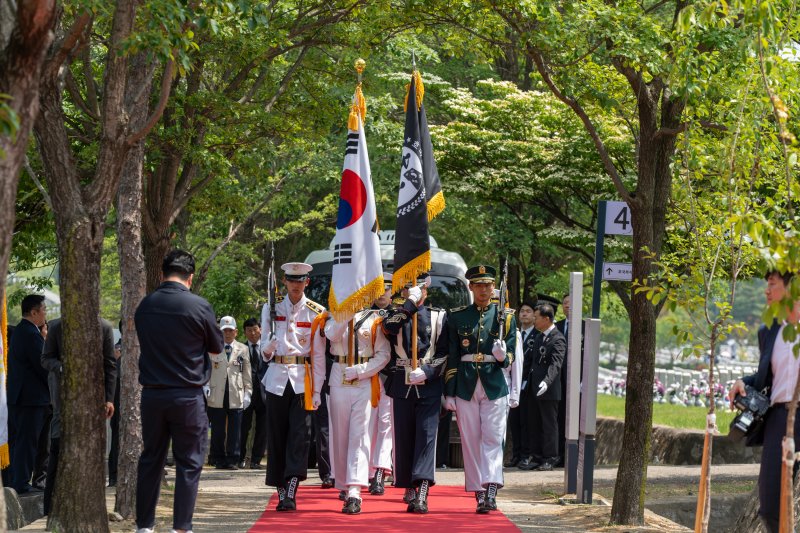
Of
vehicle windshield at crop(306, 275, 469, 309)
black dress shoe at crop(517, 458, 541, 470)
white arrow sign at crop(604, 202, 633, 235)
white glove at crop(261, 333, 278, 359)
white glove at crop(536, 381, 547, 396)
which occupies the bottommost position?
black dress shoe at crop(517, 458, 541, 470)

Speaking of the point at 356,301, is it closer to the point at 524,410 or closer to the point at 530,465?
the point at 524,410

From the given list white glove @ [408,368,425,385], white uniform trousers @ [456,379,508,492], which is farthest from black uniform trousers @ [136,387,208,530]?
white uniform trousers @ [456,379,508,492]

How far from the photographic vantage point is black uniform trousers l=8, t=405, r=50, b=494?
524 inches

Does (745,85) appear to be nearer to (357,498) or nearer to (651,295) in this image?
(651,295)

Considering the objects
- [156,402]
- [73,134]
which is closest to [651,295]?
[156,402]

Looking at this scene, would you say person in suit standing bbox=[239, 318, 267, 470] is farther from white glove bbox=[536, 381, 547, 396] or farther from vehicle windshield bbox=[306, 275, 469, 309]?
white glove bbox=[536, 381, 547, 396]

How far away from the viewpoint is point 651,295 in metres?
8.38

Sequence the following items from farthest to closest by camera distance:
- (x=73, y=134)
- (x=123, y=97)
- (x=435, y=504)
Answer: (x=73, y=134), (x=435, y=504), (x=123, y=97)

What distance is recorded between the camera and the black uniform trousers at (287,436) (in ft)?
39.2

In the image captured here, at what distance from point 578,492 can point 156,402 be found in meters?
5.57

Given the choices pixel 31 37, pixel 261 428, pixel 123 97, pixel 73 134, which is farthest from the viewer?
pixel 261 428

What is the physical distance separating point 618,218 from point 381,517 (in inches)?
145

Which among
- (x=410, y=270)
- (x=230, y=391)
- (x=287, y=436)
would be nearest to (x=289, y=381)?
(x=287, y=436)

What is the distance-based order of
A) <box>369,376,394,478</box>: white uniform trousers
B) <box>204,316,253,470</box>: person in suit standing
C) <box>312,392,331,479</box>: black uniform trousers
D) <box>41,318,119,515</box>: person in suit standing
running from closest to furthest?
<box>41,318,119,515</box>: person in suit standing → <box>369,376,394,478</box>: white uniform trousers → <box>312,392,331,479</box>: black uniform trousers → <box>204,316,253,470</box>: person in suit standing
